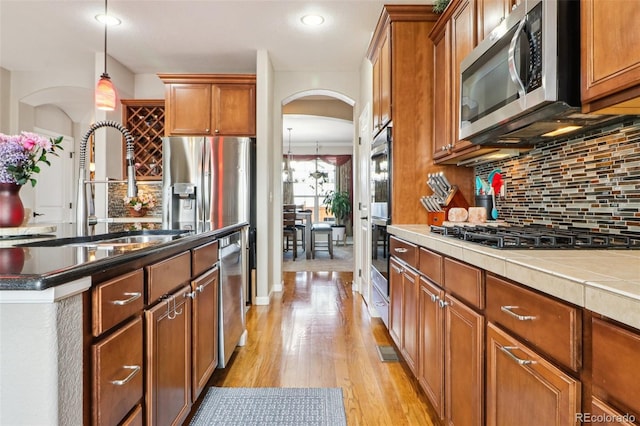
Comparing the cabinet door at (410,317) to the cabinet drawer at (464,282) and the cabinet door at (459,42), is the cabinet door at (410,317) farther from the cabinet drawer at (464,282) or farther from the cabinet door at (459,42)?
the cabinet door at (459,42)

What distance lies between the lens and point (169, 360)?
1379mm

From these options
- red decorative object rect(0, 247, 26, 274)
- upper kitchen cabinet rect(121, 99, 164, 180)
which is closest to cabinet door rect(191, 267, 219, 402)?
red decorative object rect(0, 247, 26, 274)

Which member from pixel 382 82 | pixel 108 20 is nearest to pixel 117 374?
pixel 382 82

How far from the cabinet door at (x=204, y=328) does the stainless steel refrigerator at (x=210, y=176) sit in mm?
1922

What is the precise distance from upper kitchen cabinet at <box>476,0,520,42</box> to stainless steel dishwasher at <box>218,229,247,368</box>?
186 centimetres

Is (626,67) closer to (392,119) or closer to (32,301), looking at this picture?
(32,301)

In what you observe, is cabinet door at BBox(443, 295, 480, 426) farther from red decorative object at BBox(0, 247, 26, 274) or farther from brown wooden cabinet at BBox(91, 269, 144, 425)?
red decorative object at BBox(0, 247, 26, 274)

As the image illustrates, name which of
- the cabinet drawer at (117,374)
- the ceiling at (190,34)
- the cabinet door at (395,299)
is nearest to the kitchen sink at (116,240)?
the cabinet drawer at (117,374)

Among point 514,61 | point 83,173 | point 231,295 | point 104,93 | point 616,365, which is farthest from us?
point 104,93

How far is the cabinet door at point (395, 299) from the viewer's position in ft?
7.64

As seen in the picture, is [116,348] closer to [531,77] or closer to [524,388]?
[524,388]

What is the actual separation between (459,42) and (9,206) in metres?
2.46

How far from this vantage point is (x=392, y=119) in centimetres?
280

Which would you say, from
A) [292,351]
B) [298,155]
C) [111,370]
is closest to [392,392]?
[292,351]
